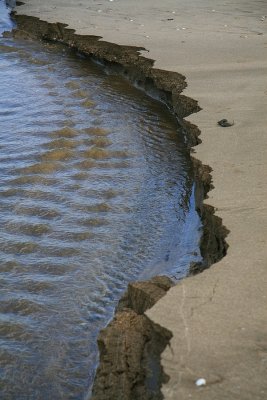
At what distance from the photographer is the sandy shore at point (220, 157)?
257 cm

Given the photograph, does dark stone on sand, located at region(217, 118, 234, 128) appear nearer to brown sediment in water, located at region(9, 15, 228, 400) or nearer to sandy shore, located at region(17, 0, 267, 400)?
sandy shore, located at region(17, 0, 267, 400)

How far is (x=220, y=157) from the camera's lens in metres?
4.77

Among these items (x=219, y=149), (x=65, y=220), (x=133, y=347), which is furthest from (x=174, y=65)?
(x=133, y=347)

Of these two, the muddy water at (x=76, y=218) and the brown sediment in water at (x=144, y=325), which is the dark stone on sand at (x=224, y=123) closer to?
the brown sediment in water at (x=144, y=325)

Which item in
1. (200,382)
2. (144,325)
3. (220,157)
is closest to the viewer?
(200,382)

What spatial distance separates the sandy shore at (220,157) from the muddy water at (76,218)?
38 centimetres

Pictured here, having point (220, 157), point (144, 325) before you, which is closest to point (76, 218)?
point (220, 157)

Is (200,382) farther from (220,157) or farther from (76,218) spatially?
(220,157)

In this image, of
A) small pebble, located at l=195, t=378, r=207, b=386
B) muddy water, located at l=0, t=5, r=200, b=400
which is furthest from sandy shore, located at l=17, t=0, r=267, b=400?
muddy water, located at l=0, t=5, r=200, b=400

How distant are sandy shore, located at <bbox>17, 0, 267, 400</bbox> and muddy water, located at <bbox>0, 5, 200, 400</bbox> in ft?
1.25

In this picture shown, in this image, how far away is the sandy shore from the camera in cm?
257

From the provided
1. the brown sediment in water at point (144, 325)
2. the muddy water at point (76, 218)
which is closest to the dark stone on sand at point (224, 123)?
the brown sediment in water at point (144, 325)

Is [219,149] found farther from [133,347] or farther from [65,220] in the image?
[133,347]

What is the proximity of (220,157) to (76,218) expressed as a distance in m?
0.97
